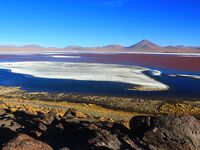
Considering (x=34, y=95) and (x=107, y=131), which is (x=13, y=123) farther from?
(x=34, y=95)

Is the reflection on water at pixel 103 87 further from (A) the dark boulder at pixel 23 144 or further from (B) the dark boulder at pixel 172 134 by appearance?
(A) the dark boulder at pixel 23 144

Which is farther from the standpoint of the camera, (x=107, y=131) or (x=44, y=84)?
(x=44, y=84)

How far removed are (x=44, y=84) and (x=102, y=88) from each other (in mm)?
5892

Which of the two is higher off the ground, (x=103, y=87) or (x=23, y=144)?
(x=23, y=144)

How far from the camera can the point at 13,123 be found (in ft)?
40.8

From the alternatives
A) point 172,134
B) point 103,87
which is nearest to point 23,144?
point 172,134

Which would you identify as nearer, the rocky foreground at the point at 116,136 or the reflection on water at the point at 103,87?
the rocky foreground at the point at 116,136

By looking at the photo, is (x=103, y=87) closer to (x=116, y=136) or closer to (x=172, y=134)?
(x=116, y=136)

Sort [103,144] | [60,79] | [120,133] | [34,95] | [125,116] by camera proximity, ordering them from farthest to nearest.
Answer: [60,79] → [34,95] → [125,116] → [120,133] → [103,144]

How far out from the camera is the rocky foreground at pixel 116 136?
9.67 m

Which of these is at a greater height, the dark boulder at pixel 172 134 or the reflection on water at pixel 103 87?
the dark boulder at pixel 172 134

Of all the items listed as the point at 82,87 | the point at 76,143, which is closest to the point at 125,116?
the point at 76,143

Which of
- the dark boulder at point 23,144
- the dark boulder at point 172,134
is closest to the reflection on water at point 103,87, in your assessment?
the dark boulder at point 172,134

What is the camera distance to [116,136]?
10133mm
